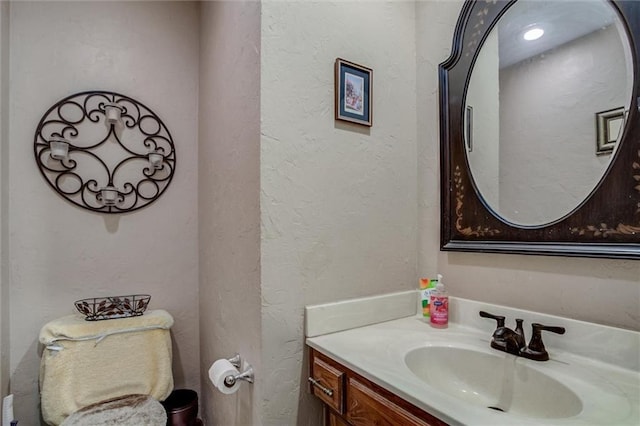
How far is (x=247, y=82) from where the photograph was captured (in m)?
1.12

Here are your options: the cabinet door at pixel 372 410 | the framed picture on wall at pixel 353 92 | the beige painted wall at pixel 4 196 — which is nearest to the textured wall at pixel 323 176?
the framed picture on wall at pixel 353 92

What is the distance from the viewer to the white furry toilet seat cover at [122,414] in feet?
4.03

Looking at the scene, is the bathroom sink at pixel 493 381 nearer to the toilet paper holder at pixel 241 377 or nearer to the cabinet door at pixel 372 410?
the cabinet door at pixel 372 410

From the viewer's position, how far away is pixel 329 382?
942 millimetres

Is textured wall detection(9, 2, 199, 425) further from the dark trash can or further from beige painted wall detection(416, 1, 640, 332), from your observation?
beige painted wall detection(416, 1, 640, 332)

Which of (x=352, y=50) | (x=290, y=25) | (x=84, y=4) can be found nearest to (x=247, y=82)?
(x=290, y=25)

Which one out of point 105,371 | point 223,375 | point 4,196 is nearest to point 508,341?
point 223,375

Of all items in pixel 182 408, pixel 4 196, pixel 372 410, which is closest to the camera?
pixel 372 410

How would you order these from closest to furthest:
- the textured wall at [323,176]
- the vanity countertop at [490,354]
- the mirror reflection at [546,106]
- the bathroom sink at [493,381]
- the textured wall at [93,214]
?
the vanity countertop at [490,354] < the bathroom sink at [493,381] < the mirror reflection at [546,106] < the textured wall at [323,176] < the textured wall at [93,214]

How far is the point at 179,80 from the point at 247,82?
0.94 m

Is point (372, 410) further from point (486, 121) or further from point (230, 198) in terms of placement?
point (486, 121)

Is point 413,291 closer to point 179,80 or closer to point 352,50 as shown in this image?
point 352,50

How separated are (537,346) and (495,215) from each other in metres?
0.42

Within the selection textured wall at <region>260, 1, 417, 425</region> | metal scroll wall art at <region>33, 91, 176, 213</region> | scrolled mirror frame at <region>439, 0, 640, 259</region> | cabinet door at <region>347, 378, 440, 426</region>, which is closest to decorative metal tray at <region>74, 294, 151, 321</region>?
metal scroll wall art at <region>33, 91, 176, 213</region>
